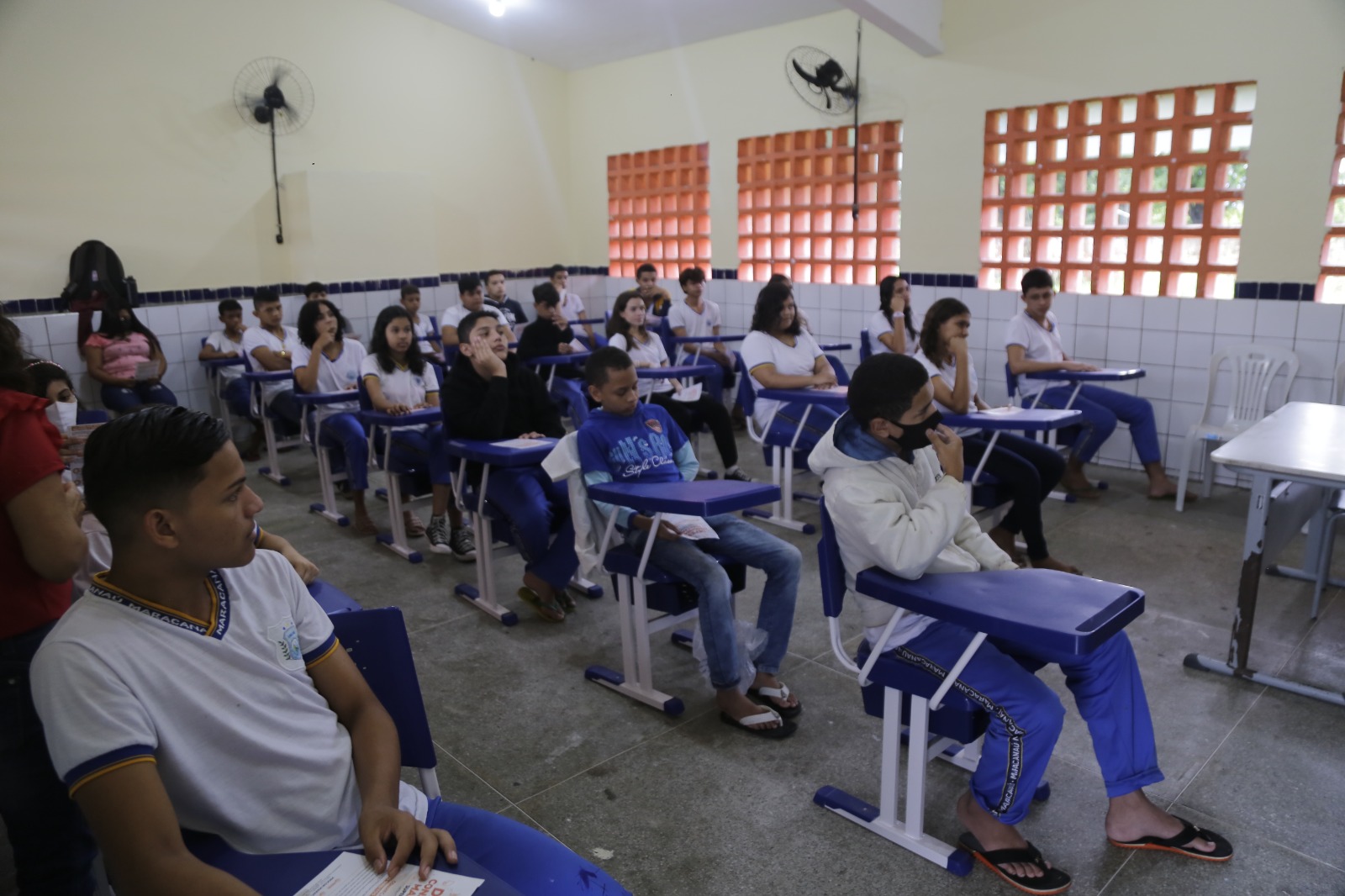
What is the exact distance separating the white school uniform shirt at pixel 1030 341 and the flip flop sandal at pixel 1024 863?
3.27 meters

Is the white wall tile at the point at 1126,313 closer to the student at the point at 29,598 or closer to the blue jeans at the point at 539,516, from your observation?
the blue jeans at the point at 539,516

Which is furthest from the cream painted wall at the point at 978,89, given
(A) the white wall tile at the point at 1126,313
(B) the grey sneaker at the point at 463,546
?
(B) the grey sneaker at the point at 463,546

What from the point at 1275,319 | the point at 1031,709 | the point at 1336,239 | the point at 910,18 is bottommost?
the point at 1031,709

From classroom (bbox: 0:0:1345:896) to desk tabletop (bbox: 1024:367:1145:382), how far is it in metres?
0.07

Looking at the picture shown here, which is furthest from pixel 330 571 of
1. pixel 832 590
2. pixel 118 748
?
pixel 118 748

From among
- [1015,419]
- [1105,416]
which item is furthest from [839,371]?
[1015,419]

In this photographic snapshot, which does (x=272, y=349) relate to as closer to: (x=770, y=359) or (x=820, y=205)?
(x=770, y=359)

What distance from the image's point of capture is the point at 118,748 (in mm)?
1033

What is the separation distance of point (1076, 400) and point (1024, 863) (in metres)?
3.48

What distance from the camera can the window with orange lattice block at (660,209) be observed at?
749 cm

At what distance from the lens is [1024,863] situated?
6.22 ft

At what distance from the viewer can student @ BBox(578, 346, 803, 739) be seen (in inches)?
98.3

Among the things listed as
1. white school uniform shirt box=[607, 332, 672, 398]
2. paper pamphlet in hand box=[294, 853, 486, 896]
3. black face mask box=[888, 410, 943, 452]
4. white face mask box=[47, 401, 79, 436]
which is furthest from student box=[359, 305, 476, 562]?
paper pamphlet in hand box=[294, 853, 486, 896]

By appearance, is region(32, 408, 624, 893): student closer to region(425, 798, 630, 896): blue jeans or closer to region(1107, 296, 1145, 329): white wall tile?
region(425, 798, 630, 896): blue jeans
